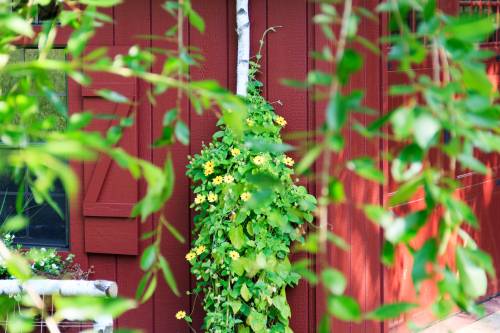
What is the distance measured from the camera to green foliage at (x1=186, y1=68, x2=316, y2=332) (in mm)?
4441

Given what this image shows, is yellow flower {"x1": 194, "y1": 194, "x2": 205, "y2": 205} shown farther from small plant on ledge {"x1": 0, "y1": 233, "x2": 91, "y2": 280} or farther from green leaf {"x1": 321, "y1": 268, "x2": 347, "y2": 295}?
green leaf {"x1": 321, "y1": 268, "x2": 347, "y2": 295}

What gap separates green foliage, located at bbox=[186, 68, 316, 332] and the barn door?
48cm

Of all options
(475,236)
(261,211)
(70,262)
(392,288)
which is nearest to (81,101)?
(70,262)

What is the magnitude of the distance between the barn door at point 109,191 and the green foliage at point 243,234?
482 mm

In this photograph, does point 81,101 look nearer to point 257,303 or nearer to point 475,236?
point 257,303

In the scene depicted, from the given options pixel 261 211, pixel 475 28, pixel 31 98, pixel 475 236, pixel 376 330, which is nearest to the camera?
pixel 475 28

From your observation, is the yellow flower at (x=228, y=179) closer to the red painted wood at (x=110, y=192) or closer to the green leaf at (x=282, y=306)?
the green leaf at (x=282, y=306)

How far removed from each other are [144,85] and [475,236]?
8.71 ft

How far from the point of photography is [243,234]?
4.45 m

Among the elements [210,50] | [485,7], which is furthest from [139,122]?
[485,7]

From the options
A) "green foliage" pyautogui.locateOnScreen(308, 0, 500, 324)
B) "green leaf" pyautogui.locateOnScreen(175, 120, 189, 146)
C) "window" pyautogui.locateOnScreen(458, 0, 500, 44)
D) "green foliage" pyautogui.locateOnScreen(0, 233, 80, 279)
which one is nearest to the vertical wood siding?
"green foliage" pyautogui.locateOnScreen(0, 233, 80, 279)

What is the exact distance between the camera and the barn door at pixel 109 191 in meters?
5.00

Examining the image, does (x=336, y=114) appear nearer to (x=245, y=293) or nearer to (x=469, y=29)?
(x=469, y=29)

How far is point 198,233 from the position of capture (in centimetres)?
500
